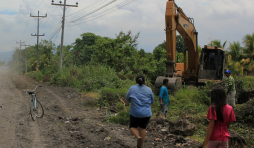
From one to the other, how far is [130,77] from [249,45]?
15.4m

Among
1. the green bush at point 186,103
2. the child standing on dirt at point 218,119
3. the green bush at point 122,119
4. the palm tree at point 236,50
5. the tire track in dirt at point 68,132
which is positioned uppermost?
the palm tree at point 236,50

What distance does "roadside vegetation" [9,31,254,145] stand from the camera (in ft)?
29.7

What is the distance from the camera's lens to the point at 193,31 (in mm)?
15414

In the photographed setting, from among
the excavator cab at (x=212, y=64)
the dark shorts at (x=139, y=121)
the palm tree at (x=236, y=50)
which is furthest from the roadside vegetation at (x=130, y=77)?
the dark shorts at (x=139, y=121)

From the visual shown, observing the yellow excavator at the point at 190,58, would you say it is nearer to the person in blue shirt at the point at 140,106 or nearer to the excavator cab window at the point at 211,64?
the excavator cab window at the point at 211,64

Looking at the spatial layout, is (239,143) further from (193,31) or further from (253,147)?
(193,31)

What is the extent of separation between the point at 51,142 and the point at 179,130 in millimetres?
3519

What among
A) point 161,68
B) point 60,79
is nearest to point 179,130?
point 161,68

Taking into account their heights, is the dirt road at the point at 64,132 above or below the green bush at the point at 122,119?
below

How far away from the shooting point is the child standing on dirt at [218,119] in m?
3.90

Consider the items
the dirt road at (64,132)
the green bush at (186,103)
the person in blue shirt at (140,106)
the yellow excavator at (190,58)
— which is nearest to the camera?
the person in blue shirt at (140,106)

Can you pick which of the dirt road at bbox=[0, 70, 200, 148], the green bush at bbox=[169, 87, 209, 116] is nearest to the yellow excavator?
the green bush at bbox=[169, 87, 209, 116]

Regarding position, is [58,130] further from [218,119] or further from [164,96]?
[218,119]

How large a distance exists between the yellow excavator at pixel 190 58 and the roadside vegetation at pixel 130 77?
1.01 metres
